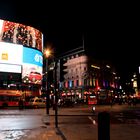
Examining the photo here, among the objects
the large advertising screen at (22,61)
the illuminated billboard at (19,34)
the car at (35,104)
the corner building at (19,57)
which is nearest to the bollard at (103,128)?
the car at (35,104)

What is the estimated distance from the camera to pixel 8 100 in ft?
199

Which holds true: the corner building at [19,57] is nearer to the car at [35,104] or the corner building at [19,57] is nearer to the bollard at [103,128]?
the car at [35,104]

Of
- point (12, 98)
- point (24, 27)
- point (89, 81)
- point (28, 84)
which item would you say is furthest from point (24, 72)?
point (89, 81)

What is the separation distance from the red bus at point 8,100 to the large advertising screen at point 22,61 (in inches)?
515

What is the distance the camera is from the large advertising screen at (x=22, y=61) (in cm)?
7381

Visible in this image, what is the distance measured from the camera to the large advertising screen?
7381cm

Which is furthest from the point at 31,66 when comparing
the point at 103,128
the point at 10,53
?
the point at 103,128

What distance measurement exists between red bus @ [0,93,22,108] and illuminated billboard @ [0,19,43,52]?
49.1 ft

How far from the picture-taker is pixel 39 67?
83875mm

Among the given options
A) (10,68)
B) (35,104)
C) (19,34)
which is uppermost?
(19,34)

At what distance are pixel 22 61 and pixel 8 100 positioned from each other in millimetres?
17988

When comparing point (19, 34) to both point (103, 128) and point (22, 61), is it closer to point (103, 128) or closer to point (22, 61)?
point (22, 61)

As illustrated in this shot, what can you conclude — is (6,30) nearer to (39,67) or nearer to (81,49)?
(39,67)

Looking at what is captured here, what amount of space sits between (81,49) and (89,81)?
510 inches
